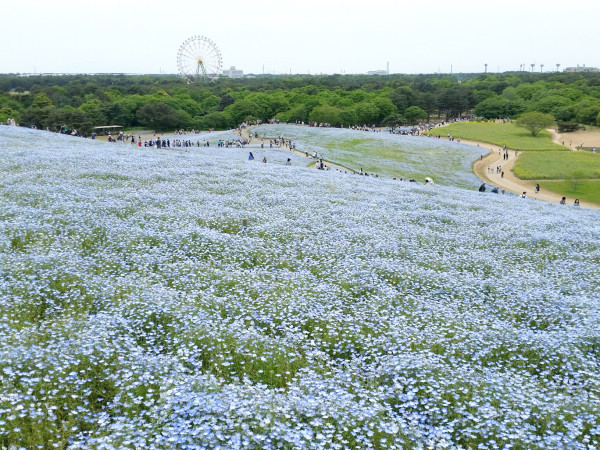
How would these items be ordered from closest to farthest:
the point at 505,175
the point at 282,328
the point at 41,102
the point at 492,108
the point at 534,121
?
the point at 282,328
the point at 505,175
the point at 534,121
the point at 41,102
the point at 492,108

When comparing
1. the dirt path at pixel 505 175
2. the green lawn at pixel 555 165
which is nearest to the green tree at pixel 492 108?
the dirt path at pixel 505 175

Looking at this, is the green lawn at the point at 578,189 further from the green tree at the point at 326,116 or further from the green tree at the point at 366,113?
the green tree at the point at 366,113

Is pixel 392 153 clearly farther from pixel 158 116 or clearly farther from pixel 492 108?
pixel 492 108

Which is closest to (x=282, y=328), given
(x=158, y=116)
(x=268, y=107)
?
(x=158, y=116)

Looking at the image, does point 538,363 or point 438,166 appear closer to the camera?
point 538,363

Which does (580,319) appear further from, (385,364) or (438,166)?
(438,166)

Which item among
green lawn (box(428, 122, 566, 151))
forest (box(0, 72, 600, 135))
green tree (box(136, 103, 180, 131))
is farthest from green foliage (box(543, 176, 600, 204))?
green tree (box(136, 103, 180, 131))

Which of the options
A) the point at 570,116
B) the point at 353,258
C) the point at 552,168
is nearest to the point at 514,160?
the point at 552,168
